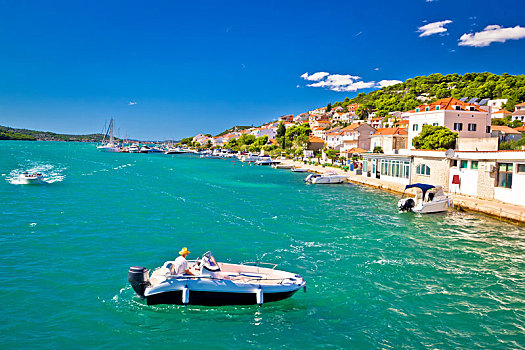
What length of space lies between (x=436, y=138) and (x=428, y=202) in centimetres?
2132

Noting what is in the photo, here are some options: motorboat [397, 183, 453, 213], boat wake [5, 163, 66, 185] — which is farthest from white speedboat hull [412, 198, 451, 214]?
boat wake [5, 163, 66, 185]

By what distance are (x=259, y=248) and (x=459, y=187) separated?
2139 centimetres

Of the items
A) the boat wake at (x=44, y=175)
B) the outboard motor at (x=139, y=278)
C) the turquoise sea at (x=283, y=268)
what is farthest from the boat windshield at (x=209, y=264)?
the boat wake at (x=44, y=175)

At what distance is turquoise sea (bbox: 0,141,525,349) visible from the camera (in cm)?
1000

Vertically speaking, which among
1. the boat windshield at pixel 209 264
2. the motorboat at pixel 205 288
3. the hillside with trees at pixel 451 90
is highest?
the hillside with trees at pixel 451 90

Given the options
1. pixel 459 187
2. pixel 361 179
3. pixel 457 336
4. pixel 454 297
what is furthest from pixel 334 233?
pixel 361 179

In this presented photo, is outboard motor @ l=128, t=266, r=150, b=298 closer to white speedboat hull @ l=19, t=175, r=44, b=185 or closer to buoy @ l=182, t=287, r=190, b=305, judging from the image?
buoy @ l=182, t=287, r=190, b=305

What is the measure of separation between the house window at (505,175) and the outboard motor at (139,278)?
25.8 metres

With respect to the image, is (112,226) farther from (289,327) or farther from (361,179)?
(361,179)

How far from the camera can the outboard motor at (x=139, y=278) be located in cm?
1116

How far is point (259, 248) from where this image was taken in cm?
1767

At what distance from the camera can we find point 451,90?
133875mm

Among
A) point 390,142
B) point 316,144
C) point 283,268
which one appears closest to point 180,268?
point 283,268

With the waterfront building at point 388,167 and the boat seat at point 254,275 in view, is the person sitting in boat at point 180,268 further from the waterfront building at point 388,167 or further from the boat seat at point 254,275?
the waterfront building at point 388,167
